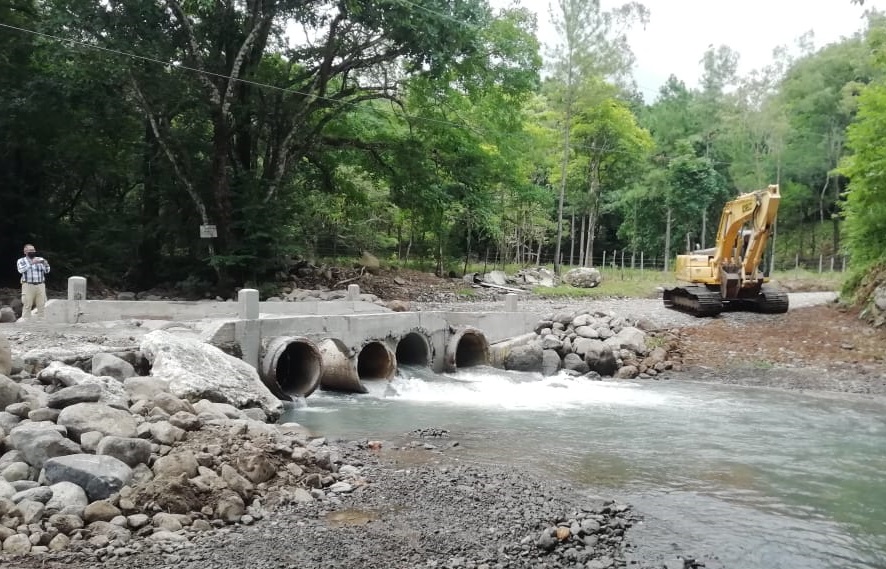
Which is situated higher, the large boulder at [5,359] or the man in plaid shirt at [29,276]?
the man in plaid shirt at [29,276]

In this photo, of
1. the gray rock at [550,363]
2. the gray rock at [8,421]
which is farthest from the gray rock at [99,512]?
the gray rock at [550,363]

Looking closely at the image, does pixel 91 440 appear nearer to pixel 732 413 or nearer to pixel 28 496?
pixel 28 496

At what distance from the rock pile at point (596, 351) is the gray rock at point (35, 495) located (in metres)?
12.0

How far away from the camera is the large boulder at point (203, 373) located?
8.68 meters

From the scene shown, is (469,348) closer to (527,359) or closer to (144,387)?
(527,359)

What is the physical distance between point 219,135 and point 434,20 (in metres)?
6.57

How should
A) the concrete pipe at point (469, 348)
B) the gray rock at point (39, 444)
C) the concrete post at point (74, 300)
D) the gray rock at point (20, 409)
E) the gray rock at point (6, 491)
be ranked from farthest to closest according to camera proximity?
the concrete pipe at point (469, 348) → the concrete post at point (74, 300) → the gray rock at point (20, 409) → the gray rock at point (39, 444) → the gray rock at point (6, 491)

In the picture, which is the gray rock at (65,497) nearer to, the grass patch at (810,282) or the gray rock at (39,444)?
the gray rock at (39,444)

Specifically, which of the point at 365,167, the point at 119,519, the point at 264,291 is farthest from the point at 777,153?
the point at 119,519

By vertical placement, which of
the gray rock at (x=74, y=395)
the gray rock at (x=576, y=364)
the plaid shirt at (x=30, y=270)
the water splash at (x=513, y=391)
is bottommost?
the water splash at (x=513, y=391)

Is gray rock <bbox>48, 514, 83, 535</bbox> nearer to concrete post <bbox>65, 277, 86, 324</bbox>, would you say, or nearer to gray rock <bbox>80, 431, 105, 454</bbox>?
gray rock <bbox>80, 431, 105, 454</bbox>

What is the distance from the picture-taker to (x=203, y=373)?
9109 mm

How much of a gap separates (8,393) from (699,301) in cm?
1674

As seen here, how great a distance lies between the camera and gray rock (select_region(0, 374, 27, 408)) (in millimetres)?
6734
